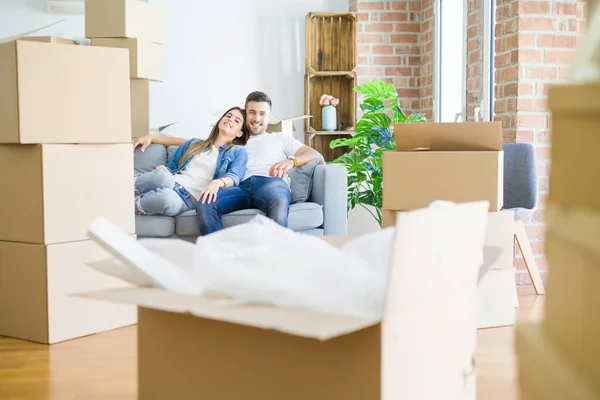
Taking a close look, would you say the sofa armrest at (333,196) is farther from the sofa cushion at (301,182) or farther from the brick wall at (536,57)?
the brick wall at (536,57)

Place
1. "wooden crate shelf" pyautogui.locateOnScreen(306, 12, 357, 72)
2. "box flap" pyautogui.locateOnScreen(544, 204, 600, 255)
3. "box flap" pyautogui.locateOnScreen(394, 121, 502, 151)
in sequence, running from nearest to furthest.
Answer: "box flap" pyautogui.locateOnScreen(544, 204, 600, 255)
"box flap" pyautogui.locateOnScreen(394, 121, 502, 151)
"wooden crate shelf" pyautogui.locateOnScreen(306, 12, 357, 72)

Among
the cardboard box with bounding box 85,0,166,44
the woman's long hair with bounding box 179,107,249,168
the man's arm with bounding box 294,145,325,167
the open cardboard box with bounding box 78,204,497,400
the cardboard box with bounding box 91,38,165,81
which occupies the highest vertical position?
the cardboard box with bounding box 85,0,166,44

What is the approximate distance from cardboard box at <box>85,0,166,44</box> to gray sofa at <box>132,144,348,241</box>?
639mm

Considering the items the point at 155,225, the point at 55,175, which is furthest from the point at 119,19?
the point at 55,175

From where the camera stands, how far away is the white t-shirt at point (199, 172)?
161 inches

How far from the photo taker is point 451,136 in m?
3.09

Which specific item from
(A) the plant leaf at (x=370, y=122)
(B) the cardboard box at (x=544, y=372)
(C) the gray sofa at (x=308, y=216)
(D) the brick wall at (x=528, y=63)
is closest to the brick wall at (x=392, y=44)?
(D) the brick wall at (x=528, y=63)

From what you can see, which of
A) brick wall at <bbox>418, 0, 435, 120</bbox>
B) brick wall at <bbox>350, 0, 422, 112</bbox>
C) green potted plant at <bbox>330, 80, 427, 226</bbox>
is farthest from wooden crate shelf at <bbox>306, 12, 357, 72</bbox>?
green potted plant at <bbox>330, 80, 427, 226</bbox>

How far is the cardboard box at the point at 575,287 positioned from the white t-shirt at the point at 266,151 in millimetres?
3380

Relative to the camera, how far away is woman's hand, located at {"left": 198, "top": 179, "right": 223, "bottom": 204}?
3.89 m

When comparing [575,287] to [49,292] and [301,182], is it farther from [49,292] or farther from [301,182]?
[301,182]

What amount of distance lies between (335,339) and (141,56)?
3.47 m

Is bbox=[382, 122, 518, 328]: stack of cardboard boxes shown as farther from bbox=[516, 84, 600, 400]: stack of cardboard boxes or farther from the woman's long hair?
bbox=[516, 84, 600, 400]: stack of cardboard boxes

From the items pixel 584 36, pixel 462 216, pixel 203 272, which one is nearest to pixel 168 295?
pixel 203 272
